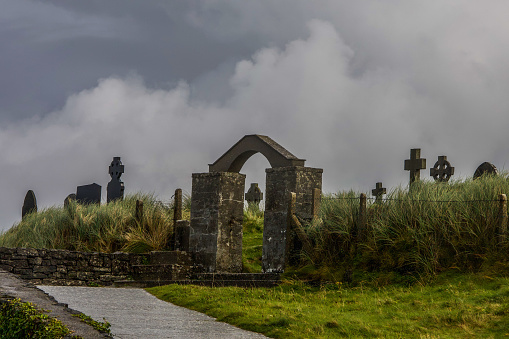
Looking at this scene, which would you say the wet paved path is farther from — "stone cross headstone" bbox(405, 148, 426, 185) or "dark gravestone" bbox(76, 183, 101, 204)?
"stone cross headstone" bbox(405, 148, 426, 185)

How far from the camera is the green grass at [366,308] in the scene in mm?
8859

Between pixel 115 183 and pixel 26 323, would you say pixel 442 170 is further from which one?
pixel 26 323

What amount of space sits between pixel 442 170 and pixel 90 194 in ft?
41.5

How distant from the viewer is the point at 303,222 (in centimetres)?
1520

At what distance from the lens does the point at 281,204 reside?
50.8 ft

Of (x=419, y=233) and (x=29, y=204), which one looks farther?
(x=29, y=204)

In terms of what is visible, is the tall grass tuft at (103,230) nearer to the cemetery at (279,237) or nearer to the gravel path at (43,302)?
the cemetery at (279,237)

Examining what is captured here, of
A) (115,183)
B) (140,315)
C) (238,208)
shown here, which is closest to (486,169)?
(238,208)

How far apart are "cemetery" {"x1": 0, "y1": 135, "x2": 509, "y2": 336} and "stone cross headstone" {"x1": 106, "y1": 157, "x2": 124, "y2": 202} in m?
2.64

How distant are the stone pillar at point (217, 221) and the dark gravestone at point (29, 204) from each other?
939cm

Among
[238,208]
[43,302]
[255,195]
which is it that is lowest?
[43,302]

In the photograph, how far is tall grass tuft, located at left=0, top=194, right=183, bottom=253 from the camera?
17781 millimetres

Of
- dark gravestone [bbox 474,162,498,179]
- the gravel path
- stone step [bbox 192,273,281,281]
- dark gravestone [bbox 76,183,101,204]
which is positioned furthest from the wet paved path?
dark gravestone [bbox 474,162,498,179]

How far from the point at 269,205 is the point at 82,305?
5.86 metres
